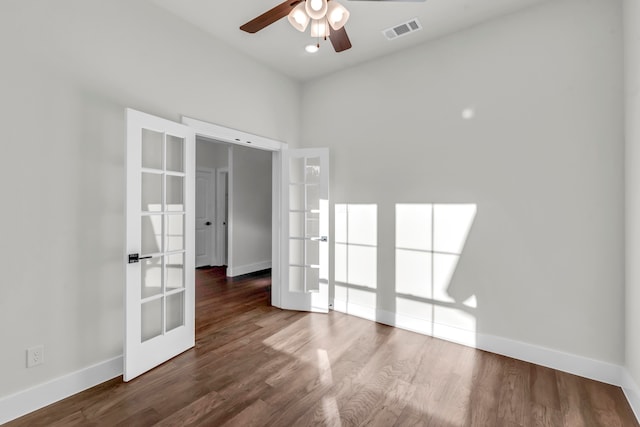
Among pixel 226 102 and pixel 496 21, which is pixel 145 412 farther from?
pixel 496 21

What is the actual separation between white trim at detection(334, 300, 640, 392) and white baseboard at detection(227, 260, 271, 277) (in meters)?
2.99

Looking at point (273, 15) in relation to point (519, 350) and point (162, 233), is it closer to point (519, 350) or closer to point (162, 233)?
point (162, 233)

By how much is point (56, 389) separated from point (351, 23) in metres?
3.85

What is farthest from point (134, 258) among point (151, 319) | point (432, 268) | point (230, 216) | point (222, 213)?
point (222, 213)

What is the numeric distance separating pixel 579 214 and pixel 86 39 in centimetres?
410

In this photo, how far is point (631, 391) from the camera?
6.61 ft

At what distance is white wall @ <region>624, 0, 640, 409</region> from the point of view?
194 centimetres

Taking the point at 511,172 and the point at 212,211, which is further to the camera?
the point at 212,211

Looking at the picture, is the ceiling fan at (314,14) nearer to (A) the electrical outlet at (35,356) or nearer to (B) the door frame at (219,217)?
(A) the electrical outlet at (35,356)

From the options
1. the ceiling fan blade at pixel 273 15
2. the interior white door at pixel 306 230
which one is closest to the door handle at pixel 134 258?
the interior white door at pixel 306 230

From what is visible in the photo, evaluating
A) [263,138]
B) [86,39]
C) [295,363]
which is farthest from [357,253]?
[86,39]

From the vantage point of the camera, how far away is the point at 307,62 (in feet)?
11.8

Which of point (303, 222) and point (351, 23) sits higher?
point (351, 23)

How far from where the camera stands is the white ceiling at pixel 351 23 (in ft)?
8.38
